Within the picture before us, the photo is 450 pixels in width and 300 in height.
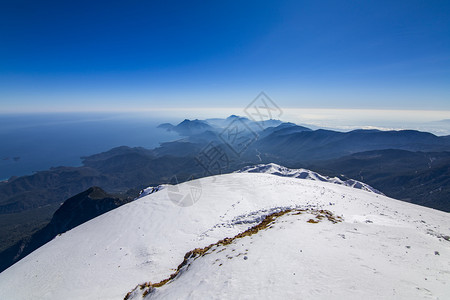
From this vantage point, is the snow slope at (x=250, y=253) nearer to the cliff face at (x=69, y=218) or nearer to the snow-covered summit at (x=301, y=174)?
the cliff face at (x=69, y=218)

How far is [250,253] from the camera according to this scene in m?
10.2

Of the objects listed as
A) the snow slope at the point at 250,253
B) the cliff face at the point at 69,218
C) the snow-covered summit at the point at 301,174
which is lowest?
the cliff face at the point at 69,218

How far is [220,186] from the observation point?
28.9 m

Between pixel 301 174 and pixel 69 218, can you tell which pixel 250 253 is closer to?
pixel 69 218

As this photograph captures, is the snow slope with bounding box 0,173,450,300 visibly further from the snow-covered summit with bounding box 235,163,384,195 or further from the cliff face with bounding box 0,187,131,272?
the snow-covered summit with bounding box 235,163,384,195

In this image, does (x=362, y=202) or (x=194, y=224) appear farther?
(x=362, y=202)

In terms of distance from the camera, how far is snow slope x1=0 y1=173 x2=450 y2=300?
7578mm

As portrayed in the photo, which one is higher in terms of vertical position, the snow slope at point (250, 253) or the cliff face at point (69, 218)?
the snow slope at point (250, 253)

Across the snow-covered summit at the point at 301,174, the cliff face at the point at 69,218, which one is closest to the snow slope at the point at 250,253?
the cliff face at the point at 69,218

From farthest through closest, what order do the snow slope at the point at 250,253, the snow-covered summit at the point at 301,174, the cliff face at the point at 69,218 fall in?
the snow-covered summit at the point at 301,174, the cliff face at the point at 69,218, the snow slope at the point at 250,253

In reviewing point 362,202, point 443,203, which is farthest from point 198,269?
point 443,203

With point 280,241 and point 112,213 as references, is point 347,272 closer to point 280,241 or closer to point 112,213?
point 280,241

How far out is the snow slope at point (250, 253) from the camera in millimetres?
7578

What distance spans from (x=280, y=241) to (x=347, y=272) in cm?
363
